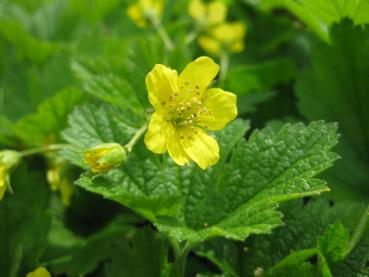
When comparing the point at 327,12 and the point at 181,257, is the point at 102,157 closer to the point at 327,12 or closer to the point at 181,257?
the point at 181,257

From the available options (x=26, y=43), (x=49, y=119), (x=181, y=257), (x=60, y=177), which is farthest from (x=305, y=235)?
(x=26, y=43)

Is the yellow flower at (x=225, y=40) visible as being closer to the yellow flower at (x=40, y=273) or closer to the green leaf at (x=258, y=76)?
the green leaf at (x=258, y=76)

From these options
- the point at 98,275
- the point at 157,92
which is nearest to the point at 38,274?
the point at 98,275

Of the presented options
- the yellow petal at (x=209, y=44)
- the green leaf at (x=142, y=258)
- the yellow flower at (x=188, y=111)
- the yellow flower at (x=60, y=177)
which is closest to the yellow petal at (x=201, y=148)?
the yellow flower at (x=188, y=111)

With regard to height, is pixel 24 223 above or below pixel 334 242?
above

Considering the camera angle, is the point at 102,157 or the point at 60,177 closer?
the point at 102,157

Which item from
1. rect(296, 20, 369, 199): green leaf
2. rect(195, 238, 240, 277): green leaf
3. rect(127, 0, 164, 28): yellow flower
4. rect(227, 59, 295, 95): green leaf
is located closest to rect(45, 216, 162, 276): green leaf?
rect(195, 238, 240, 277): green leaf
